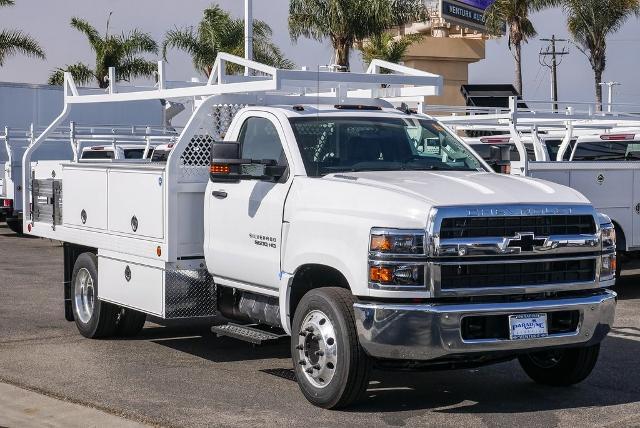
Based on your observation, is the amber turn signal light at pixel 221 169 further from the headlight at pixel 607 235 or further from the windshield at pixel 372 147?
the headlight at pixel 607 235

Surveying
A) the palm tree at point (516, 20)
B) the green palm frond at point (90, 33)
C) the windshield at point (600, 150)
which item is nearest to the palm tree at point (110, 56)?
the green palm frond at point (90, 33)

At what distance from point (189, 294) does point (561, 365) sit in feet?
9.90

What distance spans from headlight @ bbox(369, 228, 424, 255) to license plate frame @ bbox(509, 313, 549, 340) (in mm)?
799

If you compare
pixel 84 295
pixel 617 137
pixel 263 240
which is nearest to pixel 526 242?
pixel 263 240

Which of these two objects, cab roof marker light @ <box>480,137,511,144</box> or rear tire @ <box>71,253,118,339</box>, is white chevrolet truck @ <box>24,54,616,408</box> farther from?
cab roof marker light @ <box>480,137,511,144</box>

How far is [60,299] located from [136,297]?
14.4 ft

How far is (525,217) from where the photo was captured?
776 centimetres

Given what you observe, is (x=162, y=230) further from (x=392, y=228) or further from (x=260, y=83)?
(x=392, y=228)

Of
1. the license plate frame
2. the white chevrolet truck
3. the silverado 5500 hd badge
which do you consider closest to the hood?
the white chevrolet truck

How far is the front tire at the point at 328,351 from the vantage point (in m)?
7.76

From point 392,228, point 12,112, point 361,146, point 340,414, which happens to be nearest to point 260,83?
point 361,146

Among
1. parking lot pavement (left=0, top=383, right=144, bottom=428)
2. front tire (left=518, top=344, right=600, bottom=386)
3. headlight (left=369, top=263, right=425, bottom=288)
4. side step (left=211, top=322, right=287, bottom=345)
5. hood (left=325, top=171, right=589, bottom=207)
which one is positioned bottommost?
parking lot pavement (left=0, top=383, right=144, bottom=428)

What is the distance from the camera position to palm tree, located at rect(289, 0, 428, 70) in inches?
1590

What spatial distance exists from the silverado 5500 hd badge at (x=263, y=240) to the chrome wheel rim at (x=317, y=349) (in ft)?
2.49
